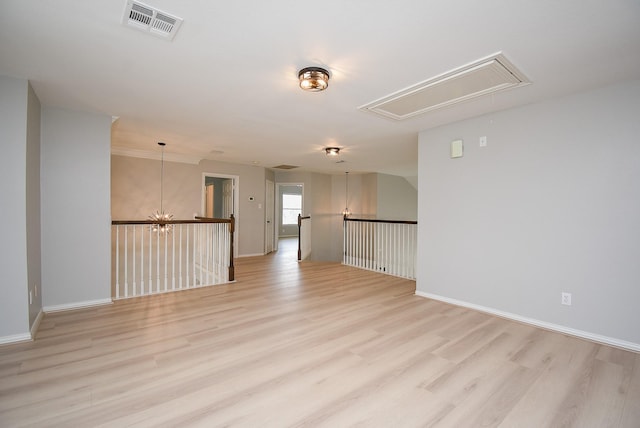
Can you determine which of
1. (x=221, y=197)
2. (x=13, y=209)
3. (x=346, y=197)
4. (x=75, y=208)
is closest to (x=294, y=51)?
(x=13, y=209)

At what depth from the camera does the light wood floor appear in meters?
1.67

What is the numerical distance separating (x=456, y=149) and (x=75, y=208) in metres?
4.70

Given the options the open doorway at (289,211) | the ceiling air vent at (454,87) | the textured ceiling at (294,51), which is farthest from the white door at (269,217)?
the ceiling air vent at (454,87)

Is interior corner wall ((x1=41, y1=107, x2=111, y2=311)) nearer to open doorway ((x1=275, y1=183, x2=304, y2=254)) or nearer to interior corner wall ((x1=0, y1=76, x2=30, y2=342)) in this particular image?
interior corner wall ((x1=0, y1=76, x2=30, y2=342))

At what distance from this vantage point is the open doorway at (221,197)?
7.19m

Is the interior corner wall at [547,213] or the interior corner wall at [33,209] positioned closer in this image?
the interior corner wall at [547,213]

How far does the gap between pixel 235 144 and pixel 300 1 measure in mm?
3840

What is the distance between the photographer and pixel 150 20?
180 centimetres

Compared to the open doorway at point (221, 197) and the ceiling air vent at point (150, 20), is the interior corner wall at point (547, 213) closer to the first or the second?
the ceiling air vent at point (150, 20)

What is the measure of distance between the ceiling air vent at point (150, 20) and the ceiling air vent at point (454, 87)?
6.53 ft

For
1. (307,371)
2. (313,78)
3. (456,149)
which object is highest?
(313,78)

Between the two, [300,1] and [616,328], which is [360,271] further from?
[300,1]

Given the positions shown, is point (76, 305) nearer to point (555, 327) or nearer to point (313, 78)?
point (313, 78)

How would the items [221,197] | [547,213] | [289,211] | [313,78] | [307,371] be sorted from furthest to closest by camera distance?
[289,211], [221,197], [547,213], [313,78], [307,371]
